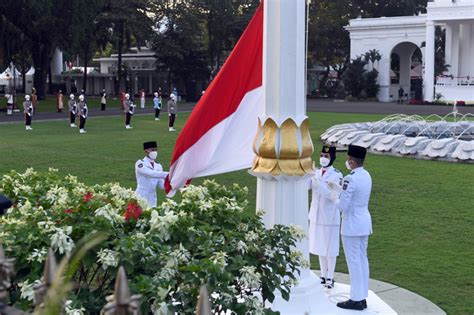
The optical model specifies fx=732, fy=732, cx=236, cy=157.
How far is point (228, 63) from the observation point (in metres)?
7.40

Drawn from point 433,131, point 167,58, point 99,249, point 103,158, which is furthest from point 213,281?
point 167,58

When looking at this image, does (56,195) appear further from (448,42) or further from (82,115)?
(448,42)

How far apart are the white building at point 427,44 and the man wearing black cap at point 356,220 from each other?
46536 mm

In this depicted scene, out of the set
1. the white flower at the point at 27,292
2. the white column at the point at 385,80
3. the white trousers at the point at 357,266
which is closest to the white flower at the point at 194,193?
the white flower at the point at 27,292

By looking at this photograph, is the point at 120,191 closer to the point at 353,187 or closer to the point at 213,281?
the point at 213,281

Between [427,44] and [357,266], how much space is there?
1939 inches

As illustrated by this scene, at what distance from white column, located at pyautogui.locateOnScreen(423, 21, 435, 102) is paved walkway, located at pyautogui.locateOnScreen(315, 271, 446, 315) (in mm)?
47140

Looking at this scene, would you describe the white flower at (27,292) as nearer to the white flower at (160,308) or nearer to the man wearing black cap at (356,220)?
the white flower at (160,308)

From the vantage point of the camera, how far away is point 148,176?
1020 centimetres

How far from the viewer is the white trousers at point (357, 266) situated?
7.22 meters

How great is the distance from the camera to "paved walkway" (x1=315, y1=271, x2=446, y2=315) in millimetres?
7367

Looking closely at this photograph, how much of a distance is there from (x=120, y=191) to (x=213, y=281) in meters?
1.68

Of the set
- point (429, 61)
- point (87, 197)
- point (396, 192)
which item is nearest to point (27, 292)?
point (87, 197)

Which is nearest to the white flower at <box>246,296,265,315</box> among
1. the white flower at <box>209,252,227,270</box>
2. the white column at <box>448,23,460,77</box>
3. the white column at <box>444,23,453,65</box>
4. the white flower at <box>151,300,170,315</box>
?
the white flower at <box>209,252,227,270</box>
